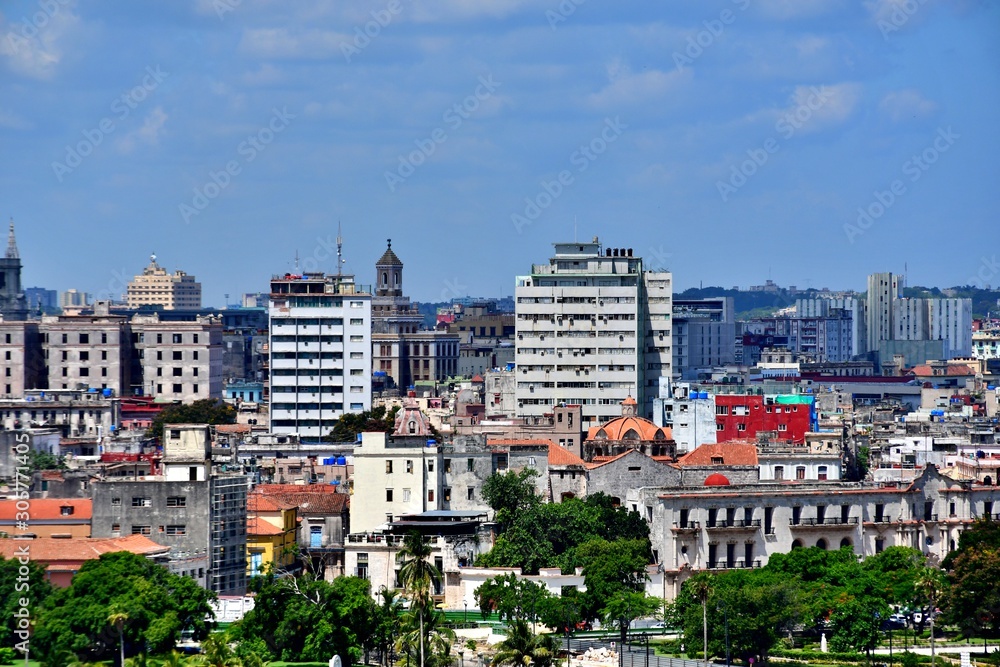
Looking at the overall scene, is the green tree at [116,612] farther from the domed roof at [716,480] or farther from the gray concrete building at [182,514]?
the domed roof at [716,480]

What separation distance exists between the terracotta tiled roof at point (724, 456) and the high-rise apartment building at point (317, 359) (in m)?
59.1

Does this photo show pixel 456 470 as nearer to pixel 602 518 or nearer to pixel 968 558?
pixel 602 518

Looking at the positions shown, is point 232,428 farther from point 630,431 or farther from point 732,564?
point 732,564

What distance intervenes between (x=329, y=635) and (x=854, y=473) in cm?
5616

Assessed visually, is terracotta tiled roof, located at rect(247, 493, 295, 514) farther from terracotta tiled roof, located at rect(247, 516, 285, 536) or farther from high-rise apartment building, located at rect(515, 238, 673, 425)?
high-rise apartment building, located at rect(515, 238, 673, 425)

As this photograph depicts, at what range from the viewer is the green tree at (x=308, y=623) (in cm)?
7962

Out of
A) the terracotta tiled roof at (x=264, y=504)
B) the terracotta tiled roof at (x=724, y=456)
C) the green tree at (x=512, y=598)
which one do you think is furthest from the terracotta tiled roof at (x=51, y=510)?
the terracotta tiled roof at (x=724, y=456)

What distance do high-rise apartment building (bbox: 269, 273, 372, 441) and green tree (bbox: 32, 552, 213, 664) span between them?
9214cm

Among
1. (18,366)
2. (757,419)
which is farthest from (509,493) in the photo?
(18,366)

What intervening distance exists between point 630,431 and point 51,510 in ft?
134

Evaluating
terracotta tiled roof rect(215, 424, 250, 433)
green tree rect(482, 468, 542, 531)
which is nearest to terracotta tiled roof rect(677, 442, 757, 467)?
green tree rect(482, 468, 542, 531)

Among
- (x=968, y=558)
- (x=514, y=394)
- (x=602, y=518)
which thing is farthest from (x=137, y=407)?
(x=968, y=558)

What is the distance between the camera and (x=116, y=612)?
76.7 meters

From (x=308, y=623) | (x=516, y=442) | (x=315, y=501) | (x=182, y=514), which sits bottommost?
(x=308, y=623)
